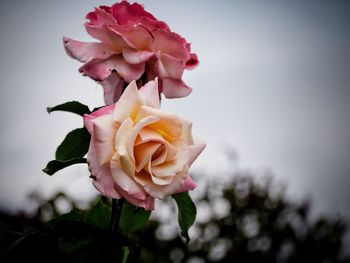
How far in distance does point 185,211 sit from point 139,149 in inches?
10.4

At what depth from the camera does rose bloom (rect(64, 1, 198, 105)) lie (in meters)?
0.76

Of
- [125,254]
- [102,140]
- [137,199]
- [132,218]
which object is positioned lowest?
[125,254]

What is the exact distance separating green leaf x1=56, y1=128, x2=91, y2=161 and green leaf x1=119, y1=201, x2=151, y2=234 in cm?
26

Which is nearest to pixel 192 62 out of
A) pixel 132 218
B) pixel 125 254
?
pixel 132 218

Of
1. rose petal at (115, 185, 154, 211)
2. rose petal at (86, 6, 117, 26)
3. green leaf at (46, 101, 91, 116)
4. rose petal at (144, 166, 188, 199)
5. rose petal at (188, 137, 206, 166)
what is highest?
rose petal at (86, 6, 117, 26)

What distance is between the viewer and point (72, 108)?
32.1 inches

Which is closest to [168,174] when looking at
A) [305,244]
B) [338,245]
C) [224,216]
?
[224,216]

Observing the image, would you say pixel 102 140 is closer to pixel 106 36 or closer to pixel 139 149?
pixel 139 149

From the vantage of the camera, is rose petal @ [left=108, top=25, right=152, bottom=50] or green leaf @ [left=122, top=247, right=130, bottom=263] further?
green leaf @ [left=122, top=247, right=130, bottom=263]

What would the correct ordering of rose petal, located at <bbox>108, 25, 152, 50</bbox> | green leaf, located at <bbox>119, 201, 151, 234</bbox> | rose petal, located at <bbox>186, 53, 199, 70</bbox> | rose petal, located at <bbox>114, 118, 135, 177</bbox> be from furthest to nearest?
green leaf, located at <bbox>119, 201, 151, 234</bbox> → rose petal, located at <bbox>186, 53, 199, 70</bbox> → rose petal, located at <bbox>108, 25, 152, 50</bbox> → rose petal, located at <bbox>114, 118, 135, 177</bbox>

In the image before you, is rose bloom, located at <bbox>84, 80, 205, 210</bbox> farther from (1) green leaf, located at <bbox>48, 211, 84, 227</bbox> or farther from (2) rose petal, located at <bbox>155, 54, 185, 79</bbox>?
(1) green leaf, located at <bbox>48, 211, 84, 227</bbox>

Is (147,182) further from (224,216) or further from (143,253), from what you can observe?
(224,216)

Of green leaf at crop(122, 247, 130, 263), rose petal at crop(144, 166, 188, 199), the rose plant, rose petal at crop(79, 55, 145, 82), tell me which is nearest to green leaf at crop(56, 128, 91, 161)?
the rose plant

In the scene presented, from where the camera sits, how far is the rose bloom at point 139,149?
0.63 meters
